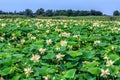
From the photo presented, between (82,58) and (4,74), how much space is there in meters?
1.23

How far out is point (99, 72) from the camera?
15.0ft

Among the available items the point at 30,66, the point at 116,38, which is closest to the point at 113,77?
the point at 30,66

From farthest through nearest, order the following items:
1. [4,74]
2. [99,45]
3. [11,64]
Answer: [99,45] < [11,64] < [4,74]

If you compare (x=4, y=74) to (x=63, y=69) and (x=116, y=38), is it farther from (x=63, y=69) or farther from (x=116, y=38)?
(x=116, y=38)

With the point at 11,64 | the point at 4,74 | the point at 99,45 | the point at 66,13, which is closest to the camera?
the point at 4,74

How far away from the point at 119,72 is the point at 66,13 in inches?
3275

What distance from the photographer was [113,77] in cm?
451

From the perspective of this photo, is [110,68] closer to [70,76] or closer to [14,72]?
[70,76]

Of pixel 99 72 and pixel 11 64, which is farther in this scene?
pixel 11 64

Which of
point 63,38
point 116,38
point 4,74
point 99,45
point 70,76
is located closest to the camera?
point 70,76

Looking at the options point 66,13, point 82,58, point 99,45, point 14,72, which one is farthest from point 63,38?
point 66,13

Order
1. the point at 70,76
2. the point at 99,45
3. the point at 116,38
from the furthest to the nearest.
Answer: the point at 116,38, the point at 99,45, the point at 70,76

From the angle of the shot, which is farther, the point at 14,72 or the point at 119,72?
the point at 14,72

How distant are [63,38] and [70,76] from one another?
11.3ft
